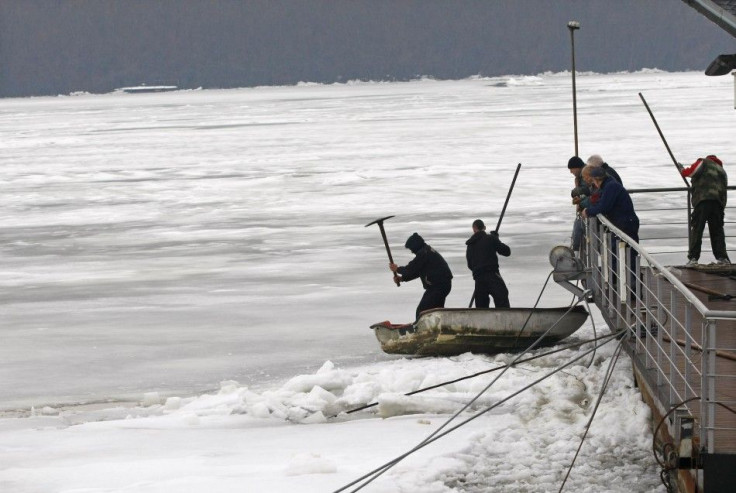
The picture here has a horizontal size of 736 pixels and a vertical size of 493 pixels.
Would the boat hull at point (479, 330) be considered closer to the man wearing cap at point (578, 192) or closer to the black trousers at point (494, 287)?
the black trousers at point (494, 287)

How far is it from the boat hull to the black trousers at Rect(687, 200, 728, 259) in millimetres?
2081

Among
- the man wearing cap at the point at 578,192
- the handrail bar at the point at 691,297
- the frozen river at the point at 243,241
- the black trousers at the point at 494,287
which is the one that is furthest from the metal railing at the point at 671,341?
the frozen river at the point at 243,241

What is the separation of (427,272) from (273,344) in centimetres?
173

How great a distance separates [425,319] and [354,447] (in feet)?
10.4

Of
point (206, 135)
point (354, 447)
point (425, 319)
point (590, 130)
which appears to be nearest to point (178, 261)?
point (425, 319)

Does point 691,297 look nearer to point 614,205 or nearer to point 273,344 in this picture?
point 614,205

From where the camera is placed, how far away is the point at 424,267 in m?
12.2

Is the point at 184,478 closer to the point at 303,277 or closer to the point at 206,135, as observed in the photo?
the point at 303,277

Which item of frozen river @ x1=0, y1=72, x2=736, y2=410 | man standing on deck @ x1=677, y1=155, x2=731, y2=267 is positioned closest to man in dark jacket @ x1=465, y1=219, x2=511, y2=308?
frozen river @ x1=0, y1=72, x2=736, y2=410

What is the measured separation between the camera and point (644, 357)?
28.7 feet

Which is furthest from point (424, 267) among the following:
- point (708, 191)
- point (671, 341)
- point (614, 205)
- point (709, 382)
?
point (709, 382)

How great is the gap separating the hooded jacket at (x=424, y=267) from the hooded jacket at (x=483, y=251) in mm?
283

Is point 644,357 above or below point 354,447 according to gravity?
above

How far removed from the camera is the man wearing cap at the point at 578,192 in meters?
11.7
